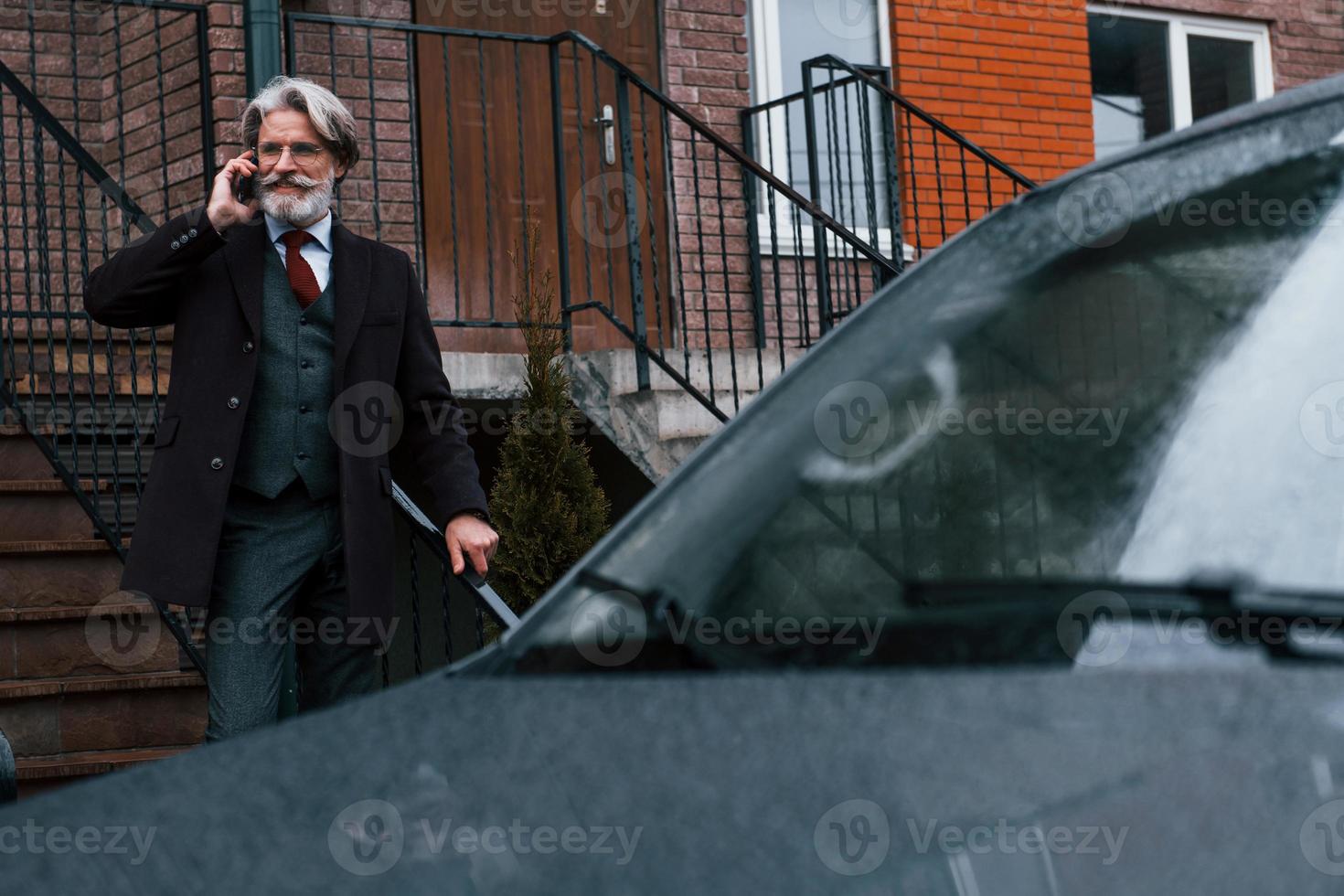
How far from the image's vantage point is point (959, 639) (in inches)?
45.3

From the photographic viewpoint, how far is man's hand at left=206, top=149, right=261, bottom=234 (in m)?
2.96

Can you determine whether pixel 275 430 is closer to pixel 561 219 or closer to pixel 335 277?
pixel 335 277

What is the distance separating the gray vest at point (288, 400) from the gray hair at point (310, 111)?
0.26m

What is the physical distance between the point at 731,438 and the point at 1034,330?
296mm

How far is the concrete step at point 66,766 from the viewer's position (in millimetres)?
4078

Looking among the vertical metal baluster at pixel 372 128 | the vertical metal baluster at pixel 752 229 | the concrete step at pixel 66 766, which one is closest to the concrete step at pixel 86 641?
the concrete step at pixel 66 766

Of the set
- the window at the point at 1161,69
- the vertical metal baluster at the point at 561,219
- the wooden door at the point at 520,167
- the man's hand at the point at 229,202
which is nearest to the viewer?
the man's hand at the point at 229,202

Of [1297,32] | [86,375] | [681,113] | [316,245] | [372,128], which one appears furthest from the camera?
[1297,32]

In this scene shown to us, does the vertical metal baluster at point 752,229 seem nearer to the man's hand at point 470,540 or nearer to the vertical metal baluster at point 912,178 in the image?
the vertical metal baluster at point 912,178

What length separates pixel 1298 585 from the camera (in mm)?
1100

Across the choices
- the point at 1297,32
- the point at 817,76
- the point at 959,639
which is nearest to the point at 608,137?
the point at 817,76

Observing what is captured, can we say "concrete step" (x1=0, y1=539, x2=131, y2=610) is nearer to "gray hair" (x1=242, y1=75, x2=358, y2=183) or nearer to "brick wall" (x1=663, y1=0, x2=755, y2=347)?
"gray hair" (x1=242, y1=75, x2=358, y2=183)

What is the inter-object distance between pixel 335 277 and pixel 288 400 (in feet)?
0.90

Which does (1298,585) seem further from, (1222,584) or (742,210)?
(742,210)
